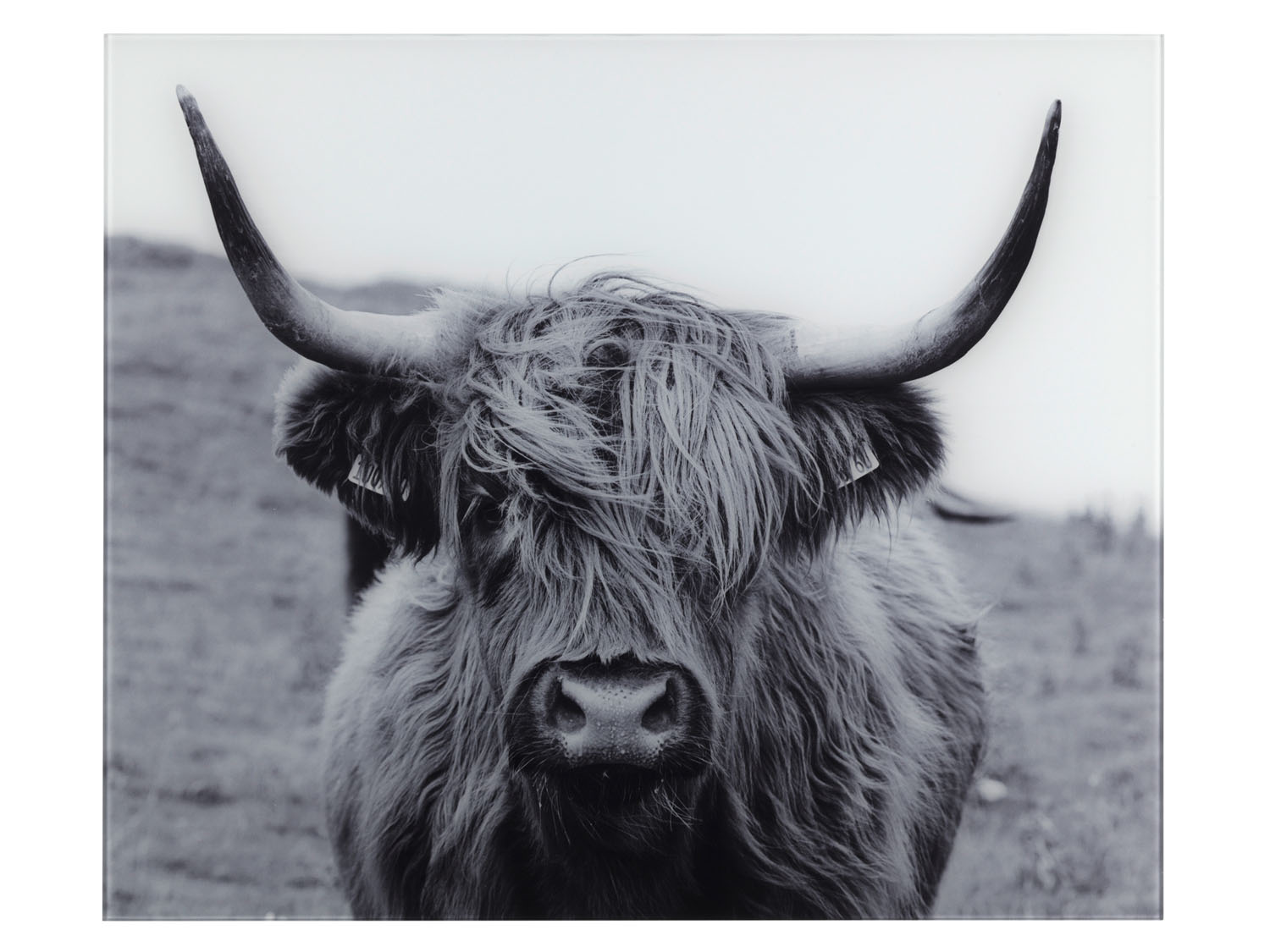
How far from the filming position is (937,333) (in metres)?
2.17

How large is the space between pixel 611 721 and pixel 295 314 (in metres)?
0.94

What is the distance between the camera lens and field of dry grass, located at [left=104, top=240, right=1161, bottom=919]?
2.94 m

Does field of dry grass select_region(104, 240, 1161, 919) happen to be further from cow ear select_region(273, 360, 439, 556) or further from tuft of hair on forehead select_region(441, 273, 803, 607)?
tuft of hair on forehead select_region(441, 273, 803, 607)

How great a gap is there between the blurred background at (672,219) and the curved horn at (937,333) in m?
0.65

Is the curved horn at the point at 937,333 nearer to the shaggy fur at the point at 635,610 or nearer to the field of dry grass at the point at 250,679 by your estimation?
the shaggy fur at the point at 635,610

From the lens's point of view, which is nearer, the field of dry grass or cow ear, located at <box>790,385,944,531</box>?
cow ear, located at <box>790,385,944,531</box>

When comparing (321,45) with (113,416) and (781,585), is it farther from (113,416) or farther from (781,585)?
(781,585)

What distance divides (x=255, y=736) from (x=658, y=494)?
1.54 meters

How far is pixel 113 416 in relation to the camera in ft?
9.59

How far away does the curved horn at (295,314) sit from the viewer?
6.87ft

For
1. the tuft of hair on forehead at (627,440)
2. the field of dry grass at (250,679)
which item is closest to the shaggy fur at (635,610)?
the tuft of hair on forehead at (627,440)

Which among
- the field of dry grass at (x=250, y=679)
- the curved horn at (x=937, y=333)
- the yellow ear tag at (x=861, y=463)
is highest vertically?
the curved horn at (x=937, y=333)

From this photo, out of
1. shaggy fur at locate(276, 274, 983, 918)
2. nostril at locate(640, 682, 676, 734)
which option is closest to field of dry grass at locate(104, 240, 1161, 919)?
shaggy fur at locate(276, 274, 983, 918)
